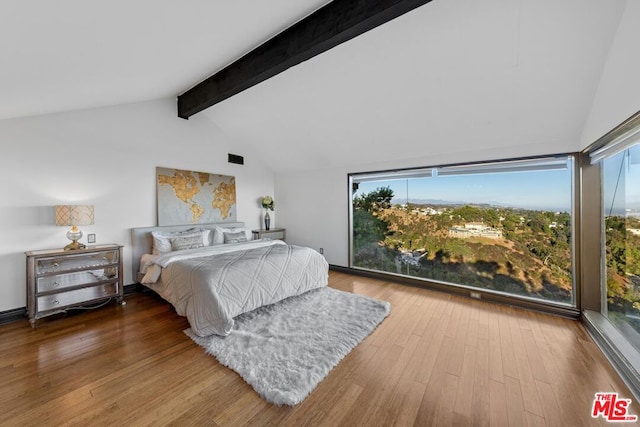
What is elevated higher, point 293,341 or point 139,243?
point 139,243

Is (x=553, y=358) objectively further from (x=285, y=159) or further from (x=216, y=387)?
(x=285, y=159)

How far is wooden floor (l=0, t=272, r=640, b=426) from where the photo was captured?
1446 mm

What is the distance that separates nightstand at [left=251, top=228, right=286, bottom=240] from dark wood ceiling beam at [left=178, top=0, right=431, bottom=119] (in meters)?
2.59

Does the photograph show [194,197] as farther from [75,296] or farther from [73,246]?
[75,296]

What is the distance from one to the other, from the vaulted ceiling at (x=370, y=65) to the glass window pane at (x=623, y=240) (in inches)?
25.5

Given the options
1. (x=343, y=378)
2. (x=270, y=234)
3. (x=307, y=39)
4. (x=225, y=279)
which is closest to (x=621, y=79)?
(x=307, y=39)

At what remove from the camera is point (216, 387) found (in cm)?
167

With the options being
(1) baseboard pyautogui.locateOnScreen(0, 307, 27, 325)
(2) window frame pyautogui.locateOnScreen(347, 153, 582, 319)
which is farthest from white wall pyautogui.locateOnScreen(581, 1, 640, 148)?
(1) baseboard pyautogui.locateOnScreen(0, 307, 27, 325)

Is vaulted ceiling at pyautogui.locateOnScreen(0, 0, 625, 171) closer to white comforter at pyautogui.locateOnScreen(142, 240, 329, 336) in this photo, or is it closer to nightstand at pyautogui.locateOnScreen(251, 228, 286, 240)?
white comforter at pyautogui.locateOnScreen(142, 240, 329, 336)

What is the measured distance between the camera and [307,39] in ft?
7.16

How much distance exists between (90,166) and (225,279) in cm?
256

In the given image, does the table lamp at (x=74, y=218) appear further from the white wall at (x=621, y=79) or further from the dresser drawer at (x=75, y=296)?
the white wall at (x=621, y=79)

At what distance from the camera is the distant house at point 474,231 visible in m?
3.39

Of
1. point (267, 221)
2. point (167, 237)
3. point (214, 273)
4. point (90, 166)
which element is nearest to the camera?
point (214, 273)
